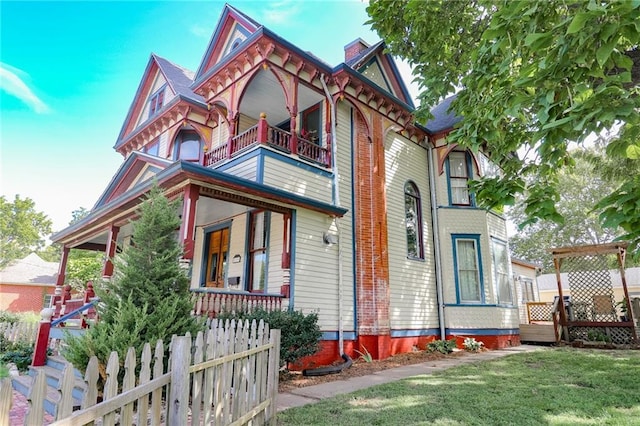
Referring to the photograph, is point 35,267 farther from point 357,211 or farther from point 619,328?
point 619,328

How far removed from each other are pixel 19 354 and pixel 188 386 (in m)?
8.05

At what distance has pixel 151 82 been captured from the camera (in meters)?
15.6

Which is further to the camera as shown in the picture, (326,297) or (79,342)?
(326,297)

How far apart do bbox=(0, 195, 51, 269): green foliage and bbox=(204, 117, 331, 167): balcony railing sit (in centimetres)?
4192

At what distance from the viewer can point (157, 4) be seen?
419 inches

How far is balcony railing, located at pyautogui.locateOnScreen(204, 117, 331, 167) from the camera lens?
29.7 feet

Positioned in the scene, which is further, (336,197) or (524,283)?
(524,283)

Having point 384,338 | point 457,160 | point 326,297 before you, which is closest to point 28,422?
point 326,297

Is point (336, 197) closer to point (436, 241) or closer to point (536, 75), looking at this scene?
point (436, 241)

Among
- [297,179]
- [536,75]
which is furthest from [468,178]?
[536,75]

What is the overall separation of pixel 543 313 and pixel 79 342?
61.3 ft

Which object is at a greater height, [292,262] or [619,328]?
[292,262]

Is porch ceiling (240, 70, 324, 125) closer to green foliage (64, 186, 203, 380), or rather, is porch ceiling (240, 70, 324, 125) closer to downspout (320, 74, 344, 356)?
downspout (320, 74, 344, 356)

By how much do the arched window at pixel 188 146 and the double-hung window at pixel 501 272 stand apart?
34.6 feet
